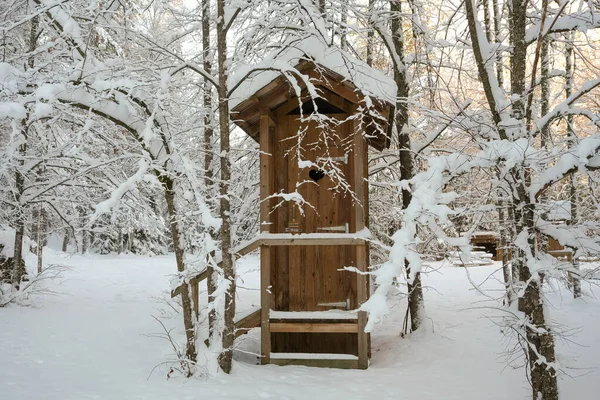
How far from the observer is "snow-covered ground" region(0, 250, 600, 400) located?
5.39 meters

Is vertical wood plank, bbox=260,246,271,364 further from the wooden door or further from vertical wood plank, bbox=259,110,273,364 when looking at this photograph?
the wooden door

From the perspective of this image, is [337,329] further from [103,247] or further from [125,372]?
[103,247]

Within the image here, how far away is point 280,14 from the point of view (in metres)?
6.09

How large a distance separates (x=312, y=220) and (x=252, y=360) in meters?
2.23

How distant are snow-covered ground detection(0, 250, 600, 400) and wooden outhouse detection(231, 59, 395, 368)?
17.9 inches

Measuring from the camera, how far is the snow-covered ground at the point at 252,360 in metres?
5.39

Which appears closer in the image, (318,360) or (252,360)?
(318,360)

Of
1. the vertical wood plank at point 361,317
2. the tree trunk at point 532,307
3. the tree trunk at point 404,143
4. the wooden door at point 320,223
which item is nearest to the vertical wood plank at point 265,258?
the wooden door at point 320,223

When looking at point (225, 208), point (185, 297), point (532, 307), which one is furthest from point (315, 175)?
point (532, 307)

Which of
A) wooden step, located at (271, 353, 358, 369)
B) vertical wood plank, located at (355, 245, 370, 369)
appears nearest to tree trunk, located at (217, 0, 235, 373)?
wooden step, located at (271, 353, 358, 369)

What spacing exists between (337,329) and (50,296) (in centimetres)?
783

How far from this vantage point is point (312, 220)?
7430 millimetres

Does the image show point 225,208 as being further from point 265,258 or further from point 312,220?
point 312,220

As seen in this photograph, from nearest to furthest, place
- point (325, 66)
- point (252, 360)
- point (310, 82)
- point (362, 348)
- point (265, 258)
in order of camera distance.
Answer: point (310, 82), point (325, 66), point (362, 348), point (265, 258), point (252, 360)
